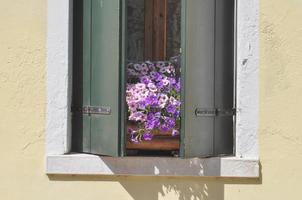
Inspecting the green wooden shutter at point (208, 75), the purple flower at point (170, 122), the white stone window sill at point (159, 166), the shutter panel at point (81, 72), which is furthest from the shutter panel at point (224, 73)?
the shutter panel at point (81, 72)

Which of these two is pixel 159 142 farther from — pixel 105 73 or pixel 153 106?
pixel 105 73

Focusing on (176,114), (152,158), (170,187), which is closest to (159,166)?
(152,158)

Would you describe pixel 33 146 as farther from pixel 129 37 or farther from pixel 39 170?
pixel 129 37

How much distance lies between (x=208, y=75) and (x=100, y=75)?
2.40 ft

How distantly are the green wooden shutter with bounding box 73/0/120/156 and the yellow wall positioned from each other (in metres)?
0.27

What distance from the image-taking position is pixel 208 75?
3.99m

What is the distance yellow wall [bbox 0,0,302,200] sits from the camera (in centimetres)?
400

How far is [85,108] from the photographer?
13.3 feet

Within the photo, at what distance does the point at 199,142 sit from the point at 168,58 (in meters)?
0.72

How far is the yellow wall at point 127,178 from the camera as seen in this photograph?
3998 mm

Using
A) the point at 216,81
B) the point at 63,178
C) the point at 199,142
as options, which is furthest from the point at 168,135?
the point at 63,178

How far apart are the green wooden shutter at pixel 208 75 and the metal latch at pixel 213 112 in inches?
0.4

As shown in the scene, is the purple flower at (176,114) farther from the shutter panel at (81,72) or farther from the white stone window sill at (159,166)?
the shutter panel at (81,72)

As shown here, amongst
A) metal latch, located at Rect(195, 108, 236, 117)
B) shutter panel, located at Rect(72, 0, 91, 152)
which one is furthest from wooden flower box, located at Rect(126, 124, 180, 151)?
shutter panel, located at Rect(72, 0, 91, 152)
